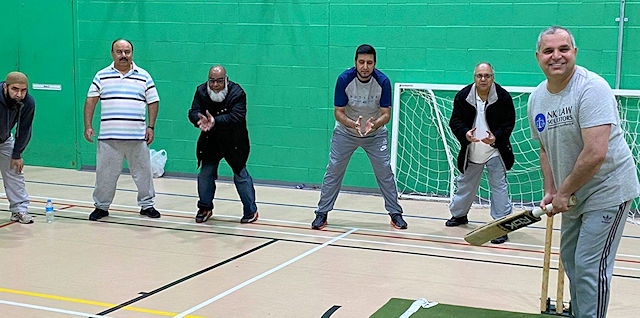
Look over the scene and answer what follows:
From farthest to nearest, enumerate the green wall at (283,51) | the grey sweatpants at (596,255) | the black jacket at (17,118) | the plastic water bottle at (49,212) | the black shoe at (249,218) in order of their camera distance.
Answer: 1. the green wall at (283,51)
2. the black shoe at (249,218)
3. the plastic water bottle at (49,212)
4. the black jacket at (17,118)
5. the grey sweatpants at (596,255)

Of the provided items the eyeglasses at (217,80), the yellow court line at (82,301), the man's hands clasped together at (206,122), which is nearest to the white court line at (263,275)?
the yellow court line at (82,301)

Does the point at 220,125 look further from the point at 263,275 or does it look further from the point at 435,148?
the point at 435,148

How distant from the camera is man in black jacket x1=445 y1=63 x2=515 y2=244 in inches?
267

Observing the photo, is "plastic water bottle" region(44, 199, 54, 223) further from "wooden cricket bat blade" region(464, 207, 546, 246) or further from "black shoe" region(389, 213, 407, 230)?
"wooden cricket bat blade" region(464, 207, 546, 246)

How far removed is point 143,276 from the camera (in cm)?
561

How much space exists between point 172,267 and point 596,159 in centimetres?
346

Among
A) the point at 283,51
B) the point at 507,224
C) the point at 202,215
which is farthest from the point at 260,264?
the point at 283,51

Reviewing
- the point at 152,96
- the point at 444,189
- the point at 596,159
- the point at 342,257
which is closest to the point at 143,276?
the point at 342,257

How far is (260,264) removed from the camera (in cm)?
597

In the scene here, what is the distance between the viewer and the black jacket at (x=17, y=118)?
676 centimetres

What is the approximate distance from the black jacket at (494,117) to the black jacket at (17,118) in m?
3.88

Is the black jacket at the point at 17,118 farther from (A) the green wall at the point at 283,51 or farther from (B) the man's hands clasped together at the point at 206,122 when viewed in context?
(A) the green wall at the point at 283,51

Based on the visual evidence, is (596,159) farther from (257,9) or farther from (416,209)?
(257,9)

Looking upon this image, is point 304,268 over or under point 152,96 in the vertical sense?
under
